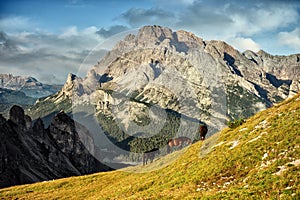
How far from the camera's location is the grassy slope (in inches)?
1146

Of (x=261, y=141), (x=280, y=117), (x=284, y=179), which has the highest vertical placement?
(x=280, y=117)

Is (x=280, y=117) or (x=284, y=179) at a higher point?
(x=280, y=117)

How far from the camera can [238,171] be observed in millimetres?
36344

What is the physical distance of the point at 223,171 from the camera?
37875 millimetres

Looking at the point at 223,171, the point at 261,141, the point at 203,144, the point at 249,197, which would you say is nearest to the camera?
the point at 249,197

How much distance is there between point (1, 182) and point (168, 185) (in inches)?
5628

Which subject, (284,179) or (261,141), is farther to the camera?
(261,141)

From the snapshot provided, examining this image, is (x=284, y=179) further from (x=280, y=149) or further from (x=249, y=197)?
(x=280, y=149)

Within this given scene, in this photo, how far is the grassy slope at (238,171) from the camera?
2911 cm

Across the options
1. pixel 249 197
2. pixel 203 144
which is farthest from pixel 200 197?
pixel 203 144

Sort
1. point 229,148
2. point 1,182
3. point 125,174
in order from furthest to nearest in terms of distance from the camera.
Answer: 1. point 1,182
2. point 125,174
3. point 229,148

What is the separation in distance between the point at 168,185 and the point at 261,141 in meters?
13.6

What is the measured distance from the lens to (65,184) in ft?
221

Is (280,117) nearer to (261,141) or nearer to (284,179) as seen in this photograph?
(261,141)
